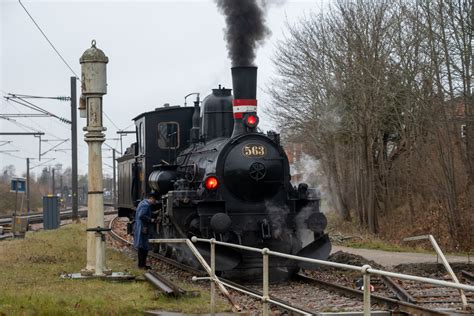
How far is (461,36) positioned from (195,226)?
11684 millimetres

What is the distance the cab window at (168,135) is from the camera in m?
16.1

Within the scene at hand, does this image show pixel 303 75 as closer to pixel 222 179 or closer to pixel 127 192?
pixel 127 192

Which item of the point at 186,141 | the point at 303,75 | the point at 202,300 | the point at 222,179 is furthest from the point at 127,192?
the point at 303,75

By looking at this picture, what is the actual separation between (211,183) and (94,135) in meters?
2.19

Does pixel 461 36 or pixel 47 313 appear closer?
pixel 47 313

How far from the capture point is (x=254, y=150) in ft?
41.8

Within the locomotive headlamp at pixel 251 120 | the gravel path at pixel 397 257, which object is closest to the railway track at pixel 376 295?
the locomotive headlamp at pixel 251 120

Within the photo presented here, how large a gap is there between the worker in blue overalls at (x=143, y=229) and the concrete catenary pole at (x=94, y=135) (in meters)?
1.78

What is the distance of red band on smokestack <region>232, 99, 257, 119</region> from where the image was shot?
1264cm

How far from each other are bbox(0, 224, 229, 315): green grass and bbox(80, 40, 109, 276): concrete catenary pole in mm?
893

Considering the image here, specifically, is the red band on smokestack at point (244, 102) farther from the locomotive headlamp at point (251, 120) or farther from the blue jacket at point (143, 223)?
the blue jacket at point (143, 223)

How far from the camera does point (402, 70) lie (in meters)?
23.8

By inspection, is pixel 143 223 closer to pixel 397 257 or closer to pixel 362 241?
pixel 397 257

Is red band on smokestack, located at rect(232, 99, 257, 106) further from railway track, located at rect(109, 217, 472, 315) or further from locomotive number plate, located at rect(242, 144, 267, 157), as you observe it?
railway track, located at rect(109, 217, 472, 315)
